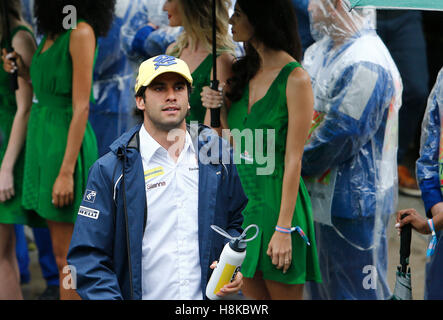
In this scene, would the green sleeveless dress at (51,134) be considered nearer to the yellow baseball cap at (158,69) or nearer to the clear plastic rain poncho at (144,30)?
the clear plastic rain poncho at (144,30)

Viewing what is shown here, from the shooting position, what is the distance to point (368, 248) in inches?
141

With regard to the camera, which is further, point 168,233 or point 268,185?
point 268,185

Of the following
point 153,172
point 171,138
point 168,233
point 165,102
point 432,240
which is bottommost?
point 432,240

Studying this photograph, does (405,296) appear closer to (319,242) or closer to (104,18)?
(319,242)

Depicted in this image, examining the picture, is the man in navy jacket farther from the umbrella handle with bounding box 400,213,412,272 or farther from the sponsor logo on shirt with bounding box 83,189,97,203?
the umbrella handle with bounding box 400,213,412,272

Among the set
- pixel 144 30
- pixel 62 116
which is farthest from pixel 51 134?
pixel 144 30

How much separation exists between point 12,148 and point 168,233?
167 cm

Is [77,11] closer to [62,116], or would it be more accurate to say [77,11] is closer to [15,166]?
[62,116]

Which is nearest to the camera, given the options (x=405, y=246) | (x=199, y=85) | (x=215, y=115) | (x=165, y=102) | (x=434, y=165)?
(x=165, y=102)

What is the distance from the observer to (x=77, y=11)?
3.54m

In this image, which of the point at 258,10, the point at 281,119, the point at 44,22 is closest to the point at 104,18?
the point at 44,22

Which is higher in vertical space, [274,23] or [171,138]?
[274,23]

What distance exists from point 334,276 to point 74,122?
1.56 metres

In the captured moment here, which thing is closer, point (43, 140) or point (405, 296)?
point (405, 296)
